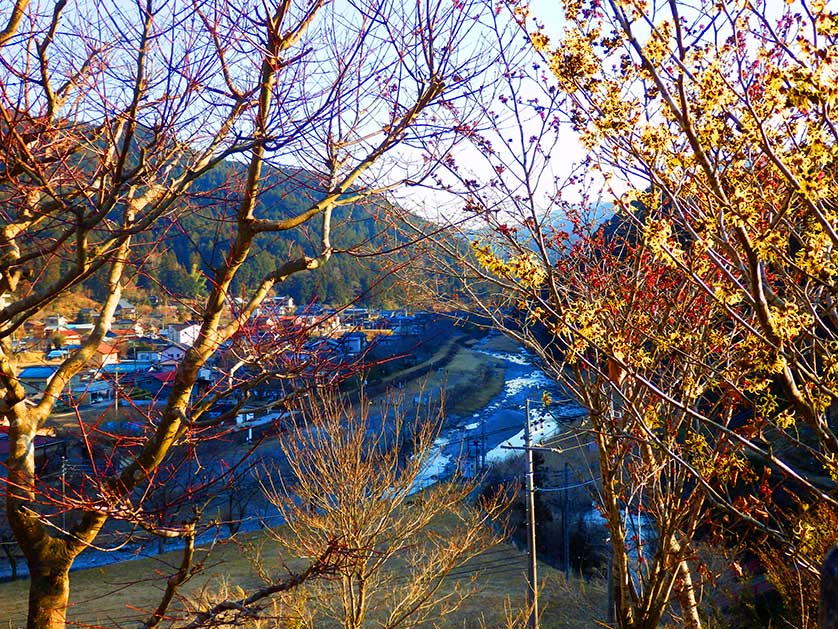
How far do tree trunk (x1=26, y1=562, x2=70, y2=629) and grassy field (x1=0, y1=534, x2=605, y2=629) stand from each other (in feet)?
32.4

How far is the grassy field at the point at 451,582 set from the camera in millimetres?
14195

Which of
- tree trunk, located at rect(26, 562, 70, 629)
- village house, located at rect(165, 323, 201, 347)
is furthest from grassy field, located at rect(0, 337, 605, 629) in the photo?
tree trunk, located at rect(26, 562, 70, 629)

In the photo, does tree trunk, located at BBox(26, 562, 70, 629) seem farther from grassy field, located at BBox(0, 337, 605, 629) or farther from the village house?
grassy field, located at BBox(0, 337, 605, 629)

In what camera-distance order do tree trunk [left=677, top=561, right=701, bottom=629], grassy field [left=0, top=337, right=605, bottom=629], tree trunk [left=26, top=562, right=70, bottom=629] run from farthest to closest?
grassy field [left=0, top=337, right=605, bottom=629], tree trunk [left=677, top=561, right=701, bottom=629], tree trunk [left=26, top=562, right=70, bottom=629]

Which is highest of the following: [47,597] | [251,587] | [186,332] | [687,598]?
[186,332]

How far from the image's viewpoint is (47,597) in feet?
9.57

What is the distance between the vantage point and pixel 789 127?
1840 millimetres

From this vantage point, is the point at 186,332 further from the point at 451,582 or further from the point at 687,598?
the point at 451,582

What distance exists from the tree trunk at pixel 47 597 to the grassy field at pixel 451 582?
9.87 meters

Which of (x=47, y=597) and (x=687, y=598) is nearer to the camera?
(x=47, y=597)

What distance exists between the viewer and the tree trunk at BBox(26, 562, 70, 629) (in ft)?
9.52

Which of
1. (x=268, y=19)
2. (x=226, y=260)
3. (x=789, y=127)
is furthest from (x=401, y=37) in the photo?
(x=789, y=127)

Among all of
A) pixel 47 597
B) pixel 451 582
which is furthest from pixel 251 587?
pixel 47 597

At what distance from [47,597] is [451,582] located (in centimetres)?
1497
